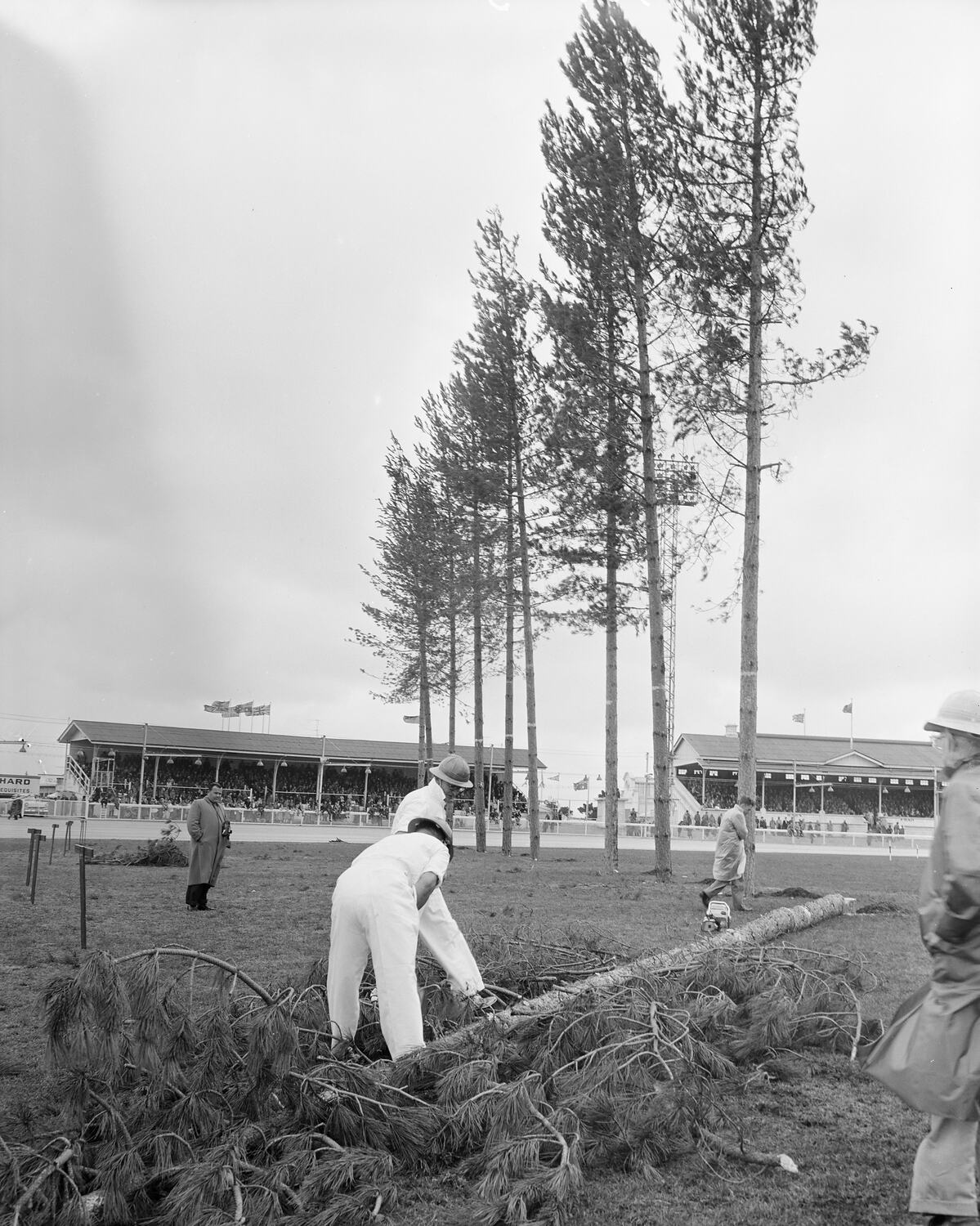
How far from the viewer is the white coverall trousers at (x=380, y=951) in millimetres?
4922

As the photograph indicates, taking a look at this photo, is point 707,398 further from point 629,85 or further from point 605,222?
point 629,85

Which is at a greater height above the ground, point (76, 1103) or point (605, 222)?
point (605, 222)

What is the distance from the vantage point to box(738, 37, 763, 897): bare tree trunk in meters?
15.6

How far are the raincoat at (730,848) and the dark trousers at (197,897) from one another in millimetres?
5990

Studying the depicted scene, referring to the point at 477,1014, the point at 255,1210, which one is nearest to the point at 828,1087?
the point at 477,1014

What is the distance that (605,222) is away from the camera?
1911 cm

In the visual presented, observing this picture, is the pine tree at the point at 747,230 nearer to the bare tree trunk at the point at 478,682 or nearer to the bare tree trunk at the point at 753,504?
the bare tree trunk at the point at 753,504

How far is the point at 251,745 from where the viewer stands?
183 feet

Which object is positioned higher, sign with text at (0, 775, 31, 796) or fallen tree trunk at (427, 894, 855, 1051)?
fallen tree trunk at (427, 894, 855, 1051)

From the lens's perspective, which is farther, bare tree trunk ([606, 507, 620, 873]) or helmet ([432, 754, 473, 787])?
bare tree trunk ([606, 507, 620, 873])

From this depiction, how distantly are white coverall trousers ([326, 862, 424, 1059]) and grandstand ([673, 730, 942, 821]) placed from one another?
54.7 m

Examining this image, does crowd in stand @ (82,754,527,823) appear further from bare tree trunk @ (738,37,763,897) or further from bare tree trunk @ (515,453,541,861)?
bare tree trunk @ (738,37,763,897)

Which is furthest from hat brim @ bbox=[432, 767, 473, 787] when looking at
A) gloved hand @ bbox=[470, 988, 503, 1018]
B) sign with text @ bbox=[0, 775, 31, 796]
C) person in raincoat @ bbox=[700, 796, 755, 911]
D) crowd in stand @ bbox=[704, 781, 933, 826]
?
crowd in stand @ bbox=[704, 781, 933, 826]

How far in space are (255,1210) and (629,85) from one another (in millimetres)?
19140
